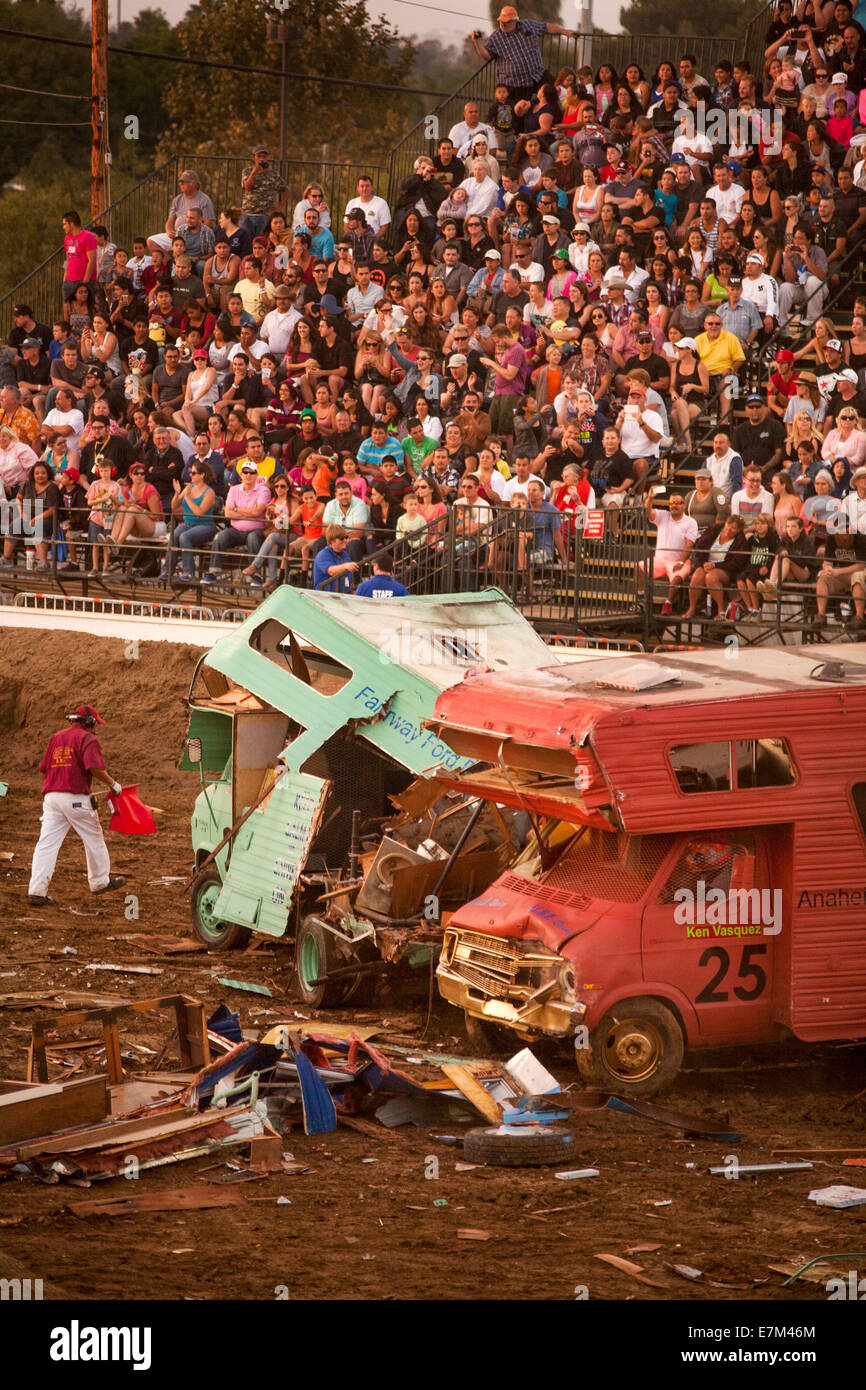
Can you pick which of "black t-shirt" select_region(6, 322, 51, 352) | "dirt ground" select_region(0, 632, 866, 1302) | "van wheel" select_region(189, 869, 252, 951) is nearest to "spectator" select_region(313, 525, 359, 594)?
"van wheel" select_region(189, 869, 252, 951)

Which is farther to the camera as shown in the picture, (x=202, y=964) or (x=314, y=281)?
(x=314, y=281)

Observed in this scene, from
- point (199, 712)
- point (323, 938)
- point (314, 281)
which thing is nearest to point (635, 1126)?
point (323, 938)

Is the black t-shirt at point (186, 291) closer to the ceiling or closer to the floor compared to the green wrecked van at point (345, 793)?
closer to the ceiling

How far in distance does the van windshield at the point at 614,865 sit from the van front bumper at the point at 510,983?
528mm

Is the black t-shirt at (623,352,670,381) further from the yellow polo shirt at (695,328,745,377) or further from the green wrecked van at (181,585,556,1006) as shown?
the green wrecked van at (181,585,556,1006)

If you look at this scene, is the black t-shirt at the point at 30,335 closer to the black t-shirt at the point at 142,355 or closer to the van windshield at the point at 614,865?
the black t-shirt at the point at 142,355

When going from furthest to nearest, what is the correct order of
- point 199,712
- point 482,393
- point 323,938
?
point 482,393, point 199,712, point 323,938

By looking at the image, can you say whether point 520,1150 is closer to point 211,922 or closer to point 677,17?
point 211,922

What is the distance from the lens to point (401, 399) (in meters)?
23.8

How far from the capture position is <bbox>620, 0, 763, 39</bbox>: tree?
168 ft

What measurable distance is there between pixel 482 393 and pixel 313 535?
127 inches

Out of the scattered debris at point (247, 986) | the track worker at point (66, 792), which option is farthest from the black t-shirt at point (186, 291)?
the scattered debris at point (247, 986)

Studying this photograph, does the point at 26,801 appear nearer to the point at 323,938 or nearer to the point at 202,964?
the point at 202,964

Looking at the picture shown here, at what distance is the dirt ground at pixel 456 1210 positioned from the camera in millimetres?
7953
